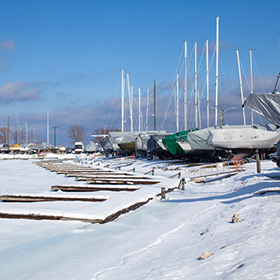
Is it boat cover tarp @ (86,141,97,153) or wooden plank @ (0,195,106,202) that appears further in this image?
boat cover tarp @ (86,141,97,153)

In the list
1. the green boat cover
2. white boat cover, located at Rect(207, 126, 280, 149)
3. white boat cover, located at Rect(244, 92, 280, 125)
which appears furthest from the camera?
the green boat cover

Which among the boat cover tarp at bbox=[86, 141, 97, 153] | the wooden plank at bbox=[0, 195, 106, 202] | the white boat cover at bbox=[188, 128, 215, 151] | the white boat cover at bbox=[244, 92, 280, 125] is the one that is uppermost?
the white boat cover at bbox=[244, 92, 280, 125]

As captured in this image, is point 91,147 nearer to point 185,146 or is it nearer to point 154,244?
point 185,146

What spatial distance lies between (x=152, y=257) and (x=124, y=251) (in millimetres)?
809

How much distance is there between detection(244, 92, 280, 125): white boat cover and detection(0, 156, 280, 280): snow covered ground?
2266mm

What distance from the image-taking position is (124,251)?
6.81m

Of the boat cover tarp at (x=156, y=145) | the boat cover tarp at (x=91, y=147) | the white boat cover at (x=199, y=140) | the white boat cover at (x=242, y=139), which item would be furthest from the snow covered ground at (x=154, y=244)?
the boat cover tarp at (x=91, y=147)

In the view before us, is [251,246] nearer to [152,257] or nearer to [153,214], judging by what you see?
[152,257]

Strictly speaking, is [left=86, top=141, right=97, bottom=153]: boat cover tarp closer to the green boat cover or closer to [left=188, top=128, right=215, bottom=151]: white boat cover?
the green boat cover

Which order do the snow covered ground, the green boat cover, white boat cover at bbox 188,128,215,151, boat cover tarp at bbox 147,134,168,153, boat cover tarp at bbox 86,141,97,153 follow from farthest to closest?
boat cover tarp at bbox 86,141,97,153 → boat cover tarp at bbox 147,134,168,153 → the green boat cover → white boat cover at bbox 188,128,215,151 → the snow covered ground

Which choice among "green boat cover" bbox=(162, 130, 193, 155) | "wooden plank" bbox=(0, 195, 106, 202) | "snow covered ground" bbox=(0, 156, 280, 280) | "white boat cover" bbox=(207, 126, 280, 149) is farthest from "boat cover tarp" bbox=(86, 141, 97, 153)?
"snow covered ground" bbox=(0, 156, 280, 280)

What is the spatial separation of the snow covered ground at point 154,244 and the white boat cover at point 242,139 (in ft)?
47.2

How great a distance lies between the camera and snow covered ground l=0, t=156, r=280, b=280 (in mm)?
5164

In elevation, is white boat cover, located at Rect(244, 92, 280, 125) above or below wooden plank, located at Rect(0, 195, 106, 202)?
above
